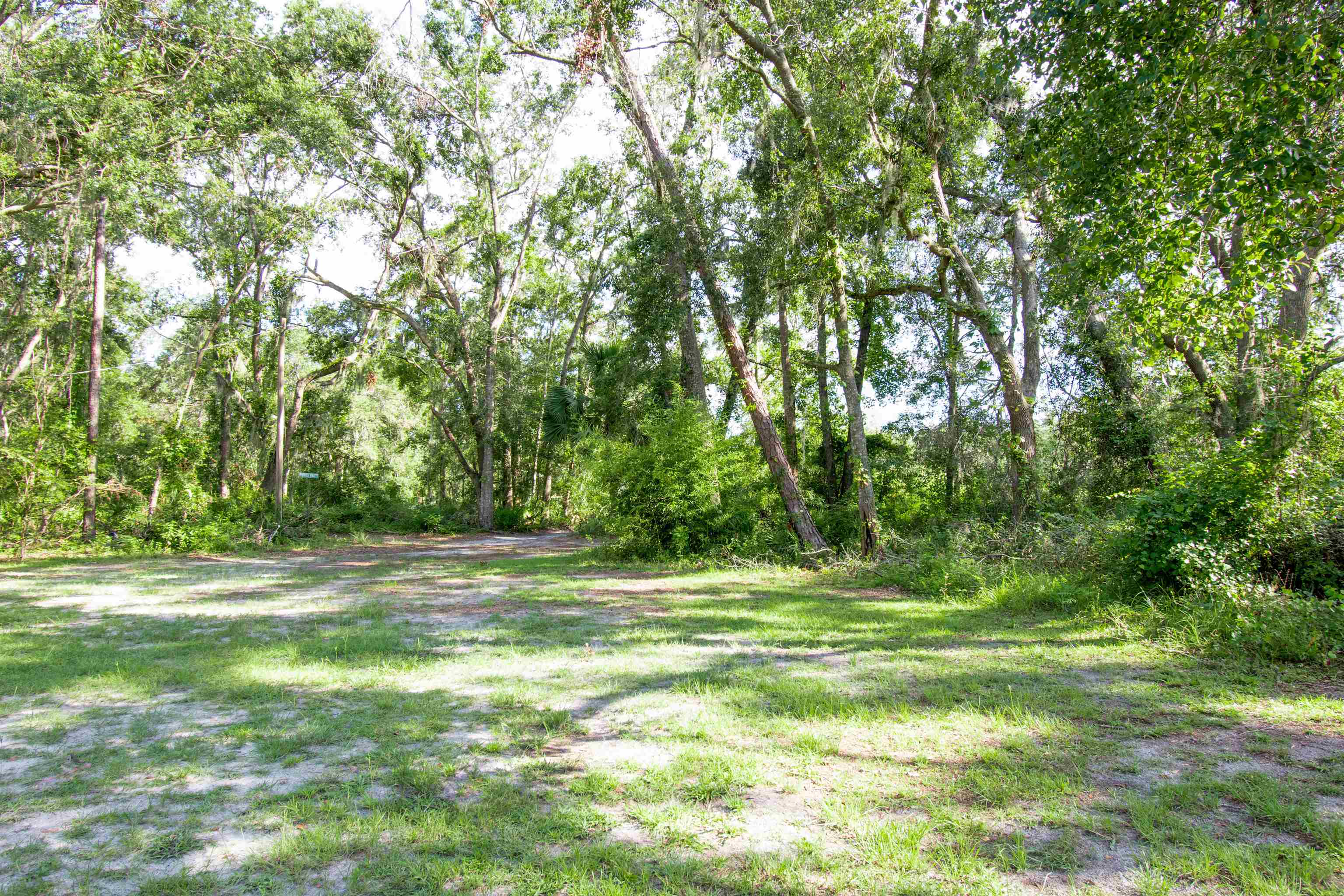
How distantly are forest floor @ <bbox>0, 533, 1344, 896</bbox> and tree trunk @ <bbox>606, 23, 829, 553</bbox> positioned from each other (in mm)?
5884

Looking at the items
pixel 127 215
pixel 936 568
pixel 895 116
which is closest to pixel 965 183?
pixel 895 116

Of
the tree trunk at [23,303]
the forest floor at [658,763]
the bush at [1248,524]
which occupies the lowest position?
the forest floor at [658,763]

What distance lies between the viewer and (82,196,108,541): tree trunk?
1418cm

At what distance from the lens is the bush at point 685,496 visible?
12523 millimetres

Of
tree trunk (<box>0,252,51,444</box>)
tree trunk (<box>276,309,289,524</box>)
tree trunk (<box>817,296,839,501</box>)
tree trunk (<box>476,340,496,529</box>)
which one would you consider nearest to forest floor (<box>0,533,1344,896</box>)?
tree trunk (<box>817,296,839,501</box>)

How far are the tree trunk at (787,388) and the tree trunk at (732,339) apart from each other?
2.30 metres

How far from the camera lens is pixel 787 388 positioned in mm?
16281

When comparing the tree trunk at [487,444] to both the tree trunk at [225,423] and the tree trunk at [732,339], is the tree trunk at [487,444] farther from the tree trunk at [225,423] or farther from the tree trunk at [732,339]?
the tree trunk at [732,339]

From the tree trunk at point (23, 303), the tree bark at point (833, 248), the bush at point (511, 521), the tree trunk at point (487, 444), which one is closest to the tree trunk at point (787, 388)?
the tree bark at point (833, 248)

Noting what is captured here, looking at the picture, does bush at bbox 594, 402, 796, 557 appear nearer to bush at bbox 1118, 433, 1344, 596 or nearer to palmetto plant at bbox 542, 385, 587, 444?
bush at bbox 1118, 433, 1344, 596

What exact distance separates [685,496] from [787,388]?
5.08 m

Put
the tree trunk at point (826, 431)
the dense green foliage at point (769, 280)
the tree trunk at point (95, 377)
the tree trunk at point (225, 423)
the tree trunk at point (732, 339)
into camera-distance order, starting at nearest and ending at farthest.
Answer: the dense green foliage at point (769, 280), the tree trunk at point (732, 339), the tree trunk at point (95, 377), the tree trunk at point (826, 431), the tree trunk at point (225, 423)

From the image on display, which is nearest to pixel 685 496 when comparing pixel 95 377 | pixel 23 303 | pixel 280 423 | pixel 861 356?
pixel 861 356

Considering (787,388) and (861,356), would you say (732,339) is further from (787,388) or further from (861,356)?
(861,356)
